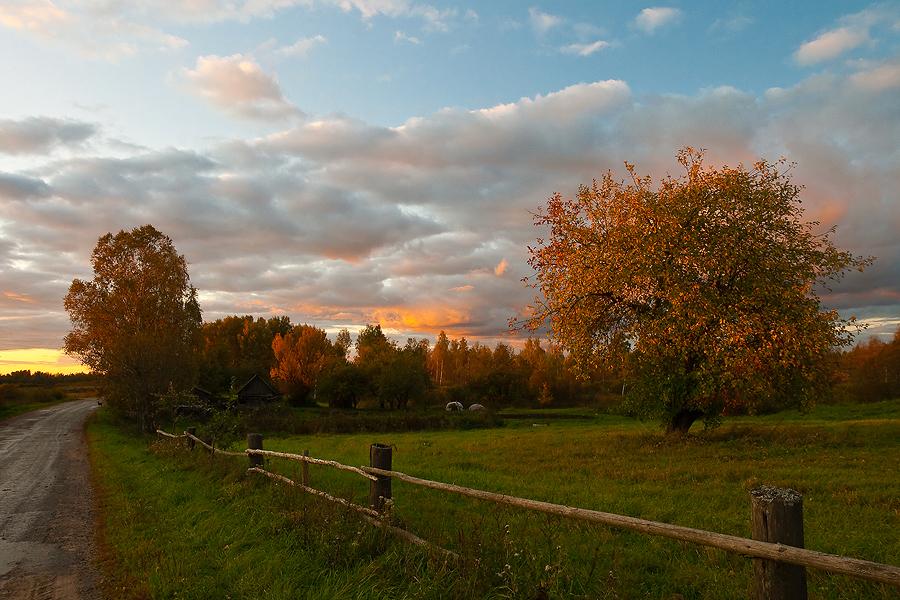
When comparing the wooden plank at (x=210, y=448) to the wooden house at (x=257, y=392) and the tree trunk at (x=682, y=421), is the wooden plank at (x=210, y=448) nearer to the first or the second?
the tree trunk at (x=682, y=421)

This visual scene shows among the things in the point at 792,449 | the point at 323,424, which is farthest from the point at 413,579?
the point at 323,424

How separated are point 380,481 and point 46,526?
715 centimetres

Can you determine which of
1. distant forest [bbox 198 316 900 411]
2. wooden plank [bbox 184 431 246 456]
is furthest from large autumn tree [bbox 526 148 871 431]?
distant forest [bbox 198 316 900 411]

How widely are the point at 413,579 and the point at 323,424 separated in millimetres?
45526

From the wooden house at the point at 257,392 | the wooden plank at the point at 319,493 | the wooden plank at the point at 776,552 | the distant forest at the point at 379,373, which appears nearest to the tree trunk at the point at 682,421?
the wooden plank at the point at 319,493

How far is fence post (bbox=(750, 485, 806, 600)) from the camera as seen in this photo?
4117 mm

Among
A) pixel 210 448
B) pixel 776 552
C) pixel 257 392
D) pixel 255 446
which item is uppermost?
pixel 776 552

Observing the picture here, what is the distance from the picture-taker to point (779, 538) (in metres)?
4.17

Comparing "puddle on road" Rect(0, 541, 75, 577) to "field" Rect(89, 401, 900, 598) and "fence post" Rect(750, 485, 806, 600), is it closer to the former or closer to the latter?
"field" Rect(89, 401, 900, 598)

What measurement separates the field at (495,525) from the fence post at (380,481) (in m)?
0.63

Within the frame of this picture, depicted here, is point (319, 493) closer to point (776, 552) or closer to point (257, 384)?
point (776, 552)

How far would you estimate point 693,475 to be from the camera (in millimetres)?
15430

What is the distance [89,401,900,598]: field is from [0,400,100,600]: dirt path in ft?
1.64

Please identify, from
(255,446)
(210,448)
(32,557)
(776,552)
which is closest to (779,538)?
(776,552)
